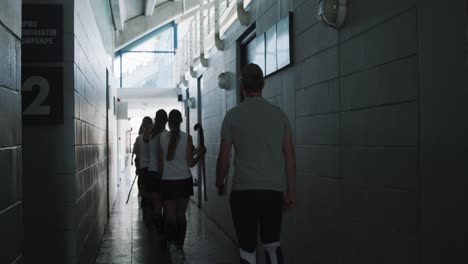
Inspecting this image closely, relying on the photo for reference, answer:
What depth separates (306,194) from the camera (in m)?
3.58

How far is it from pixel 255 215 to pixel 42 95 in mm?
1534

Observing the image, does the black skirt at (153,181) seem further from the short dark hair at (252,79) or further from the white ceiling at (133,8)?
the white ceiling at (133,8)

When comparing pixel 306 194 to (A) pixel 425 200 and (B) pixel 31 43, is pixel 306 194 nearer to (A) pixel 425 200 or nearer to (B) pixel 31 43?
(A) pixel 425 200

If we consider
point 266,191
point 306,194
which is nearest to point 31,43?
point 266,191

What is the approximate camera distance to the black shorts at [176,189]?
15.8 ft

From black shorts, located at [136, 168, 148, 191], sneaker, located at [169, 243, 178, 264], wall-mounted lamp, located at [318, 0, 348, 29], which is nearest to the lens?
wall-mounted lamp, located at [318, 0, 348, 29]

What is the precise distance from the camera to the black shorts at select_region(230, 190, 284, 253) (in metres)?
2.79

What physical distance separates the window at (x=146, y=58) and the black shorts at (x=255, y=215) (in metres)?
16.6

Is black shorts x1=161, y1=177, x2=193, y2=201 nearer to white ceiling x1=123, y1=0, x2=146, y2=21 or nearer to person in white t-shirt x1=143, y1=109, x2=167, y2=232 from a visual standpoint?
person in white t-shirt x1=143, y1=109, x2=167, y2=232

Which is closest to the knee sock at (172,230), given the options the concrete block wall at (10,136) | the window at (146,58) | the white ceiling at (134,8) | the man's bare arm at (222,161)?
the man's bare arm at (222,161)

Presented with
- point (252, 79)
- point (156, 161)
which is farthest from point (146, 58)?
point (252, 79)

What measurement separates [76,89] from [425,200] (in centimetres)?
234

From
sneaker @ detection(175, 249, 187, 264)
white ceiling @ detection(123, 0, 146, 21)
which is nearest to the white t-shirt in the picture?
sneaker @ detection(175, 249, 187, 264)

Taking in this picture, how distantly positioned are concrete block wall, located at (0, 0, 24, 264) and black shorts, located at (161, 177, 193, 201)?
2.82 m
